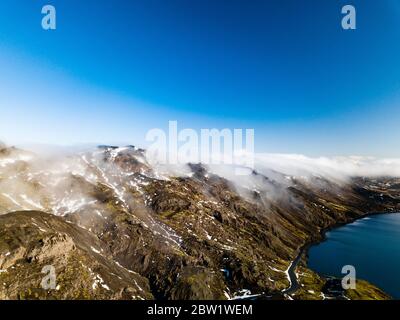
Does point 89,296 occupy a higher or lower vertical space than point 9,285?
lower
